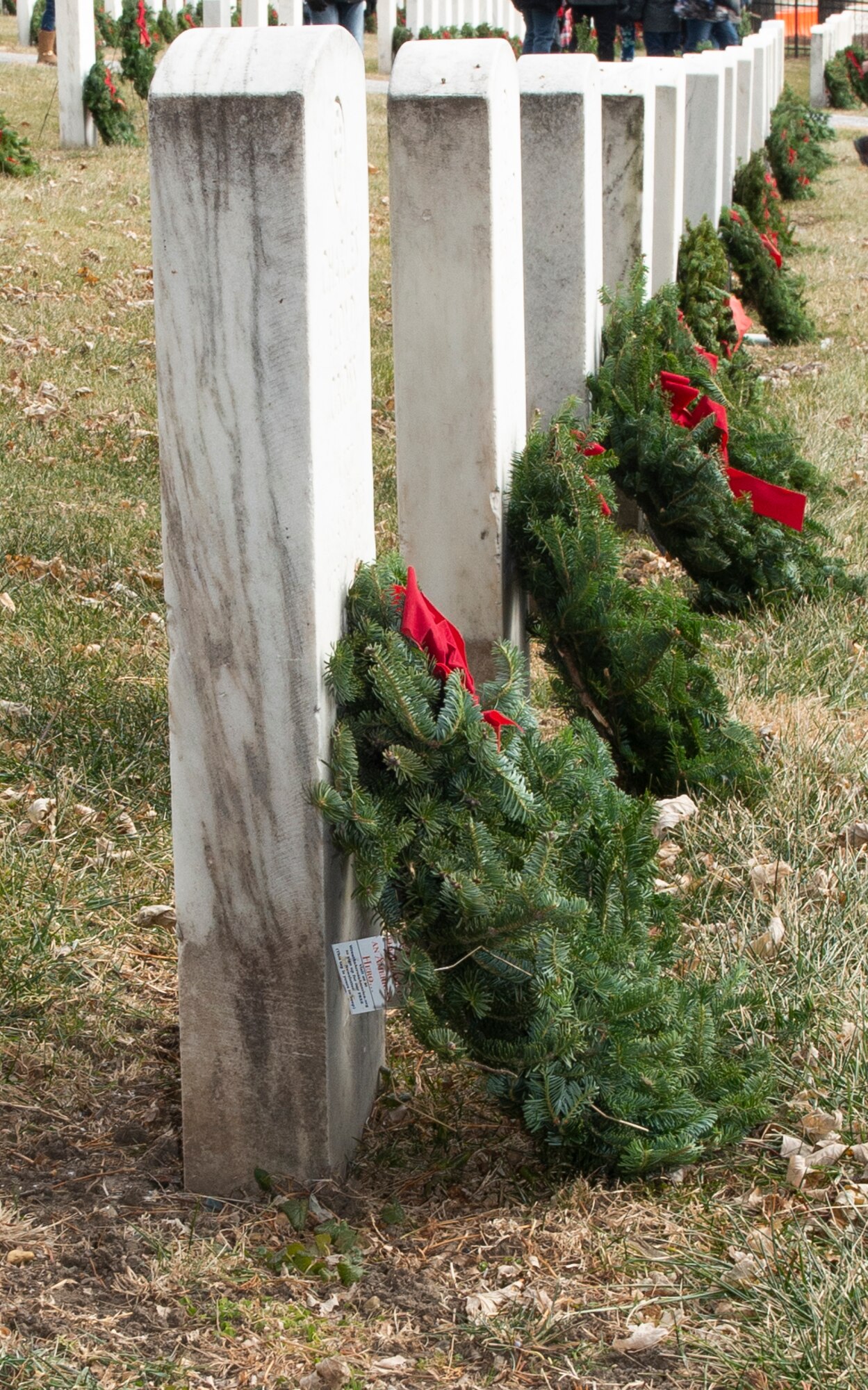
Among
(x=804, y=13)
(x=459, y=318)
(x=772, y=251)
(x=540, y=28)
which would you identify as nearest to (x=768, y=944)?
(x=459, y=318)

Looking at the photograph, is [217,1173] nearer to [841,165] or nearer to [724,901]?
[724,901]

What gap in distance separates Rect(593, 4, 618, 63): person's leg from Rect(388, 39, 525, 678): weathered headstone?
940 centimetres

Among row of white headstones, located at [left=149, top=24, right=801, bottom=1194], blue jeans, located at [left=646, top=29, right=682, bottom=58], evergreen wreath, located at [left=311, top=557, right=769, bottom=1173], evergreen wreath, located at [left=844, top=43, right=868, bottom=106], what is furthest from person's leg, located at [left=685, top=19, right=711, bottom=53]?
evergreen wreath, located at [left=844, top=43, right=868, bottom=106]

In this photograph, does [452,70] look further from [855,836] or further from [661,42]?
[661,42]

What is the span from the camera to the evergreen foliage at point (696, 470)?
13.3 ft

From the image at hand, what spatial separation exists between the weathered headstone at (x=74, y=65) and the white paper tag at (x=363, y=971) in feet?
32.2

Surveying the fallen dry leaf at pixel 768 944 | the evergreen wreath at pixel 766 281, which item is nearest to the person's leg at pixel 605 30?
the evergreen wreath at pixel 766 281

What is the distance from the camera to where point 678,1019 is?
228 centimetres

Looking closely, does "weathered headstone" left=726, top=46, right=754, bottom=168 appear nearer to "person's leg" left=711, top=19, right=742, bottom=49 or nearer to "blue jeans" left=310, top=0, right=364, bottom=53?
"person's leg" left=711, top=19, right=742, bottom=49

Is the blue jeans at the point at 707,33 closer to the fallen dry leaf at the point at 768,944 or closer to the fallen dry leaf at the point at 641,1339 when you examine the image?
the fallen dry leaf at the point at 768,944

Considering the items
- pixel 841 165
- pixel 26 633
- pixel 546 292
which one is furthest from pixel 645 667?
pixel 841 165

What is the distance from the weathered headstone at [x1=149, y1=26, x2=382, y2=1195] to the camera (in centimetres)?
190

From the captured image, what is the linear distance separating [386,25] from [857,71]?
8.60 metres

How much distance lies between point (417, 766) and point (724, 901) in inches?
41.3
